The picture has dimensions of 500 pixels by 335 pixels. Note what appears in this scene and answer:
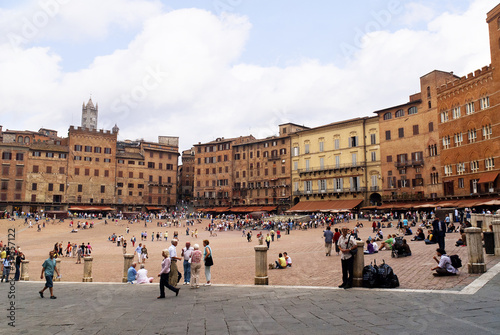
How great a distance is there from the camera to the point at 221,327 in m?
6.01

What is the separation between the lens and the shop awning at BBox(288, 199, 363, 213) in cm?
5078

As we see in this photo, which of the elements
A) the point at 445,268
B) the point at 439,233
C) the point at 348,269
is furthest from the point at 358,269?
the point at 439,233

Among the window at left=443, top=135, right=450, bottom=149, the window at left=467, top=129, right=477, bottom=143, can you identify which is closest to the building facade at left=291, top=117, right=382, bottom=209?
the window at left=443, top=135, right=450, bottom=149

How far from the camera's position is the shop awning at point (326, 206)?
50.8 meters

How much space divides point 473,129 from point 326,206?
2090 cm

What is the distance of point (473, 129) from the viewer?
4019cm

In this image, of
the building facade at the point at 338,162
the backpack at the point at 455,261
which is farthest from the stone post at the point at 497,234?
the building facade at the point at 338,162

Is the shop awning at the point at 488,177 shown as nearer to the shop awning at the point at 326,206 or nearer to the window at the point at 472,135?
the window at the point at 472,135

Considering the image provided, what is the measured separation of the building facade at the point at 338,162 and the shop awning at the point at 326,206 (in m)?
1.01

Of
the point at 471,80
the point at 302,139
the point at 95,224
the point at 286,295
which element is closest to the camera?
the point at 286,295

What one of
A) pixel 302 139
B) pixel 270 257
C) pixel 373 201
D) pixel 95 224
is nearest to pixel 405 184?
pixel 373 201

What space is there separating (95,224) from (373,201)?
37926 mm

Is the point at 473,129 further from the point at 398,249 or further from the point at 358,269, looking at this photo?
the point at 358,269

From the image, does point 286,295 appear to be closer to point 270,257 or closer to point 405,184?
point 270,257
